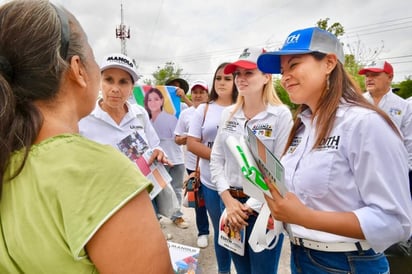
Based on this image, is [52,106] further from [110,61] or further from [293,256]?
[110,61]

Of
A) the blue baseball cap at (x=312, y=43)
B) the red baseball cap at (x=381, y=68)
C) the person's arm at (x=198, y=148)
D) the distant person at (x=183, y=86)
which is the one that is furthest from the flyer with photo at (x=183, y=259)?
the red baseball cap at (x=381, y=68)


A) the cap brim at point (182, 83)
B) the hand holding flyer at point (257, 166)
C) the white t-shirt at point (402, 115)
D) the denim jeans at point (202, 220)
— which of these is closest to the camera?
the hand holding flyer at point (257, 166)

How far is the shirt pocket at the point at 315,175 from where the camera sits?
1.21 metres

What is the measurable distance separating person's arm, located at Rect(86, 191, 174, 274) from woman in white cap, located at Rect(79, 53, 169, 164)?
1.64m

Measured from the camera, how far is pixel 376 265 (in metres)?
1.21

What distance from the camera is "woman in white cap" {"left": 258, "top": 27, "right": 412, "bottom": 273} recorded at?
1095mm

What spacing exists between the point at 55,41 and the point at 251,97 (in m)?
1.63

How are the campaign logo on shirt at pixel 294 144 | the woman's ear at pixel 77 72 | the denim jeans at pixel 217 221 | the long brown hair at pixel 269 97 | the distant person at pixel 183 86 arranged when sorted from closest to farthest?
1. the woman's ear at pixel 77 72
2. the campaign logo on shirt at pixel 294 144
3. the long brown hair at pixel 269 97
4. the denim jeans at pixel 217 221
5. the distant person at pixel 183 86

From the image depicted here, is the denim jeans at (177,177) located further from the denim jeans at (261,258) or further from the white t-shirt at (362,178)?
the white t-shirt at (362,178)

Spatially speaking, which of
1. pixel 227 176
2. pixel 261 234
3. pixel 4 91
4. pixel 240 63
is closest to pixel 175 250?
pixel 227 176

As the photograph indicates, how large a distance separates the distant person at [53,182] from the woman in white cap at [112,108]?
5.06 ft

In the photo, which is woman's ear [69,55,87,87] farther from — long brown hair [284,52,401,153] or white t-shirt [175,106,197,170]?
white t-shirt [175,106,197,170]

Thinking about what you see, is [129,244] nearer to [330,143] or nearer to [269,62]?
[330,143]

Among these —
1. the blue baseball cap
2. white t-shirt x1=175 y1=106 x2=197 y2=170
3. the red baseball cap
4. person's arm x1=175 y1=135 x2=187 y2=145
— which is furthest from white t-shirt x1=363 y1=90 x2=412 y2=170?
the blue baseball cap
